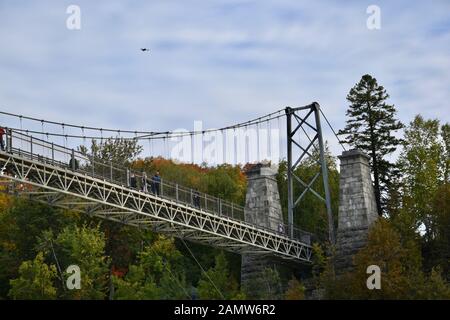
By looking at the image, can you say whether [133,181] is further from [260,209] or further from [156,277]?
[260,209]

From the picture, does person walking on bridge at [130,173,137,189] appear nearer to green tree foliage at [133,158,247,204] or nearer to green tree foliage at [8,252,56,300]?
green tree foliage at [8,252,56,300]

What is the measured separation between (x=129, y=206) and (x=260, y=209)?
53.0ft

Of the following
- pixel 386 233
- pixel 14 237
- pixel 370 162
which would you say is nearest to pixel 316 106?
pixel 370 162

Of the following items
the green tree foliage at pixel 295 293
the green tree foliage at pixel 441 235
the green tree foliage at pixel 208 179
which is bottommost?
the green tree foliage at pixel 295 293

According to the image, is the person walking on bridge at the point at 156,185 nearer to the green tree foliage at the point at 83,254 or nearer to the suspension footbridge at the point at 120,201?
the suspension footbridge at the point at 120,201

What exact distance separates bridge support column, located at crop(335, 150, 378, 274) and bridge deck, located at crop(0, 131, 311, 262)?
2893mm

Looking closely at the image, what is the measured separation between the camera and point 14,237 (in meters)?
59.5

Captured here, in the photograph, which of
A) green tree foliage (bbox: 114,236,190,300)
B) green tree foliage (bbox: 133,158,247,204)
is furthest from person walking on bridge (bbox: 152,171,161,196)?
green tree foliage (bbox: 133,158,247,204)

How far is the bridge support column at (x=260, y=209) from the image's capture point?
186 feet

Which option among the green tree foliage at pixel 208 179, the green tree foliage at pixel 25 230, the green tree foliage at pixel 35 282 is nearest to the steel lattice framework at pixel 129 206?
the green tree foliage at pixel 35 282

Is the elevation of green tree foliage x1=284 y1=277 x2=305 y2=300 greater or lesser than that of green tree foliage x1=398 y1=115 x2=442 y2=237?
lesser

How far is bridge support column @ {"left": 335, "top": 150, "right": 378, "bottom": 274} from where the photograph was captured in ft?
179

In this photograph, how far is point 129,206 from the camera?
4488 cm
